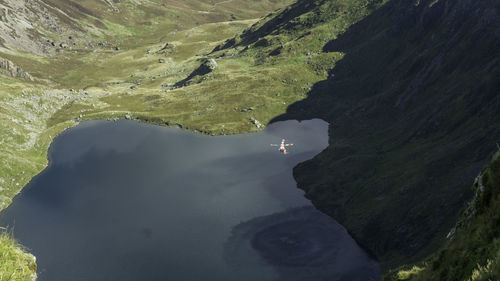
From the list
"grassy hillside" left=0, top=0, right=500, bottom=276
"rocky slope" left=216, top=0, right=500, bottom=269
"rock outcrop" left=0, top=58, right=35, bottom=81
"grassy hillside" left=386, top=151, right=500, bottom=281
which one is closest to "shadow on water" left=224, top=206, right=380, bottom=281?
"rocky slope" left=216, top=0, right=500, bottom=269

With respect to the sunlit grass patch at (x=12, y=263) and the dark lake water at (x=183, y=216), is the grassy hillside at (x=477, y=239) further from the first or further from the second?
the dark lake water at (x=183, y=216)

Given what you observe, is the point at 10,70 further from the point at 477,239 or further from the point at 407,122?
the point at 477,239

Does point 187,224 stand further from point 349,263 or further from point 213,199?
point 349,263

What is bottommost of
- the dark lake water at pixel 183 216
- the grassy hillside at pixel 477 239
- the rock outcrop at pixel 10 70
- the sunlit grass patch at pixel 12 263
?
the dark lake water at pixel 183 216

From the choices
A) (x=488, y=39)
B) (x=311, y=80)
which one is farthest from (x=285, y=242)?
(x=311, y=80)

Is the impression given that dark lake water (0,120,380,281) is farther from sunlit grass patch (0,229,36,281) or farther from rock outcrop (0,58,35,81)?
rock outcrop (0,58,35,81)

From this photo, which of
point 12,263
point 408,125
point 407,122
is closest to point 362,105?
point 407,122

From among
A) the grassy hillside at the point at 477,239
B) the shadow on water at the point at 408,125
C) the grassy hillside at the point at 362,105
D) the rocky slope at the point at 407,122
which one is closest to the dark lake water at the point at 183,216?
the grassy hillside at the point at 362,105
